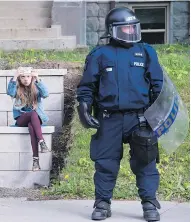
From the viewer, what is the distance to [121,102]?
5816mm

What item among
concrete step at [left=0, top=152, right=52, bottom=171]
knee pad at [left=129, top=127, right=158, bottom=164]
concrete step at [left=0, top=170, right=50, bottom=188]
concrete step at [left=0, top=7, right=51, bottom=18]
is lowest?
concrete step at [left=0, top=170, right=50, bottom=188]

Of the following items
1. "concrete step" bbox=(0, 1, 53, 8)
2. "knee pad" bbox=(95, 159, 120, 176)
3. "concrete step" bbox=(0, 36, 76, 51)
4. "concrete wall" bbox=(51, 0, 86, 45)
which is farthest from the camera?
"concrete step" bbox=(0, 1, 53, 8)

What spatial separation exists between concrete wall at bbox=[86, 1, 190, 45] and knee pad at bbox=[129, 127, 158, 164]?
23.5 ft

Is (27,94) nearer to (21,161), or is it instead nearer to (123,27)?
(21,161)

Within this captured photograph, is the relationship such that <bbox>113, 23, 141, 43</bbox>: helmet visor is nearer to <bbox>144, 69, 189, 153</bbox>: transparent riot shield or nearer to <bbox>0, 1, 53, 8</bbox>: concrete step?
<bbox>144, 69, 189, 153</bbox>: transparent riot shield

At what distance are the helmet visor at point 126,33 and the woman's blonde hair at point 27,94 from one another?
2.05m

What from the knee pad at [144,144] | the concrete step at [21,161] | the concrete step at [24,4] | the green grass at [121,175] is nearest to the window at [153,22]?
the concrete step at [24,4]

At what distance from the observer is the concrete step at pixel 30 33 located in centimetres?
1157

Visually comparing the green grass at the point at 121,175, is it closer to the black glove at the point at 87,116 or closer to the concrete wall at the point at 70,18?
the black glove at the point at 87,116

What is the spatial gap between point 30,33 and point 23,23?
715 mm

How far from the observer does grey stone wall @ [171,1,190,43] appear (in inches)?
522

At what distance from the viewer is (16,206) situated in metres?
6.67

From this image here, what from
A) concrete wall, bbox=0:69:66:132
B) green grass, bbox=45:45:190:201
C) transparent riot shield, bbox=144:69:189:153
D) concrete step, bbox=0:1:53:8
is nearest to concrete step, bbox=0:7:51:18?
concrete step, bbox=0:1:53:8

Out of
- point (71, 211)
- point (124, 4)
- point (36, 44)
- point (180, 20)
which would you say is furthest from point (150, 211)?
point (124, 4)
